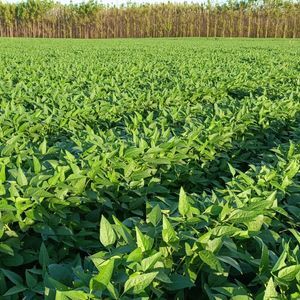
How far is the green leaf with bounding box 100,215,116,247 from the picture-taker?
1.64m

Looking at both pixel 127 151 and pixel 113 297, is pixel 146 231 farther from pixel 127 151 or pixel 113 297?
pixel 127 151

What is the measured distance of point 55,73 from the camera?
9305 millimetres

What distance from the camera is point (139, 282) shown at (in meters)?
1.35

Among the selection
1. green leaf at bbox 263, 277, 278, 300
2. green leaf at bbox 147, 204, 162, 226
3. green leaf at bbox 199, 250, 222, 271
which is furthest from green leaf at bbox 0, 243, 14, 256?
green leaf at bbox 263, 277, 278, 300

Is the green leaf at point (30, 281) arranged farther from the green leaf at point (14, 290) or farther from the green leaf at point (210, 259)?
the green leaf at point (210, 259)

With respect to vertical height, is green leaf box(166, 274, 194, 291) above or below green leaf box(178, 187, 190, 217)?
below

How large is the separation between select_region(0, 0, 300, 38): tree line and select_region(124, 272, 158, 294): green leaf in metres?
50.8

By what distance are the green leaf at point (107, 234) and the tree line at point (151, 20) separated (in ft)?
166

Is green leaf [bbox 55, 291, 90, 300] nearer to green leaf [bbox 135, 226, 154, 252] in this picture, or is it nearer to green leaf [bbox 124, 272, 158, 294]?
green leaf [bbox 124, 272, 158, 294]

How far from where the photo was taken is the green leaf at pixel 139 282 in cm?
134

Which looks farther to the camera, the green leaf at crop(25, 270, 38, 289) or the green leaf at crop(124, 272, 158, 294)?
the green leaf at crop(25, 270, 38, 289)

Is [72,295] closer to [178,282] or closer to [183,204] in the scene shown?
[178,282]

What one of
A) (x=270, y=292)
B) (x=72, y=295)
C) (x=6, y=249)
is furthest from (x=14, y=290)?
(x=270, y=292)

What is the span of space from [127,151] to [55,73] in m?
6.84
